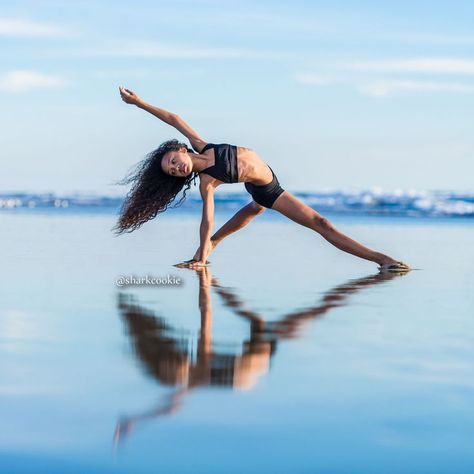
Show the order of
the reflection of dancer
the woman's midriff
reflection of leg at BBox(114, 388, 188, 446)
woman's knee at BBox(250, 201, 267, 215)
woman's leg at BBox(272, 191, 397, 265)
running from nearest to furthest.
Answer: reflection of leg at BBox(114, 388, 188, 446) → the reflection of dancer → the woman's midriff → woman's leg at BBox(272, 191, 397, 265) → woman's knee at BBox(250, 201, 267, 215)

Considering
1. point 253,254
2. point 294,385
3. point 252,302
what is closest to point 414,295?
point 252,302

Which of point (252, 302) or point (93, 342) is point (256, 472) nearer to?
point (93, 342)

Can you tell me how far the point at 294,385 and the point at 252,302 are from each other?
2799 millimetres

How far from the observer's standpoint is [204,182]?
9.18m

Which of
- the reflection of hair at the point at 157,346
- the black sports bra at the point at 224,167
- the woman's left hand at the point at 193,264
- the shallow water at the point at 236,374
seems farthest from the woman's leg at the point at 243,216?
the reflection of hair at the point at 157,346

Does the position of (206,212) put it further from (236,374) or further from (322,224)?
(236,374)

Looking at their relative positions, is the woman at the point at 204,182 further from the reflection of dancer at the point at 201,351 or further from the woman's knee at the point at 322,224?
the reflection of dancer at the point at 201,351

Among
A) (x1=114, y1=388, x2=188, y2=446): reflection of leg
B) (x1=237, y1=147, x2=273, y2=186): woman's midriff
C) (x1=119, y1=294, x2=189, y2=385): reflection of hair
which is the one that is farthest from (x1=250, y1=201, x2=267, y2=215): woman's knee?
(x1=114, y1=388, x2=188, y2=446): reflection of leg

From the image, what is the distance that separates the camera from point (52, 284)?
7613 millimetres

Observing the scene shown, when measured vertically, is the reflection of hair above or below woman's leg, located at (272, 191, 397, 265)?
below

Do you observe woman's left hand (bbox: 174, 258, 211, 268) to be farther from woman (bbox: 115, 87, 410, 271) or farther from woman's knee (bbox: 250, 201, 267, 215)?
woman's knee (bbox: 250, 201, 267, 215)

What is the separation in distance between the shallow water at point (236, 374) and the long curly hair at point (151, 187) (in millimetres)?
1265

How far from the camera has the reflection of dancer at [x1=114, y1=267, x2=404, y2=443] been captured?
152 inches

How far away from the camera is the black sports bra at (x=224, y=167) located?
29.8 feet
